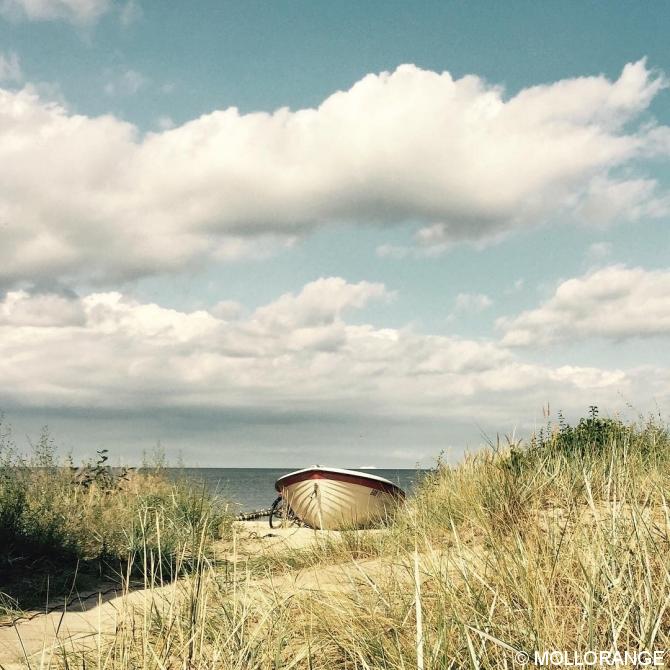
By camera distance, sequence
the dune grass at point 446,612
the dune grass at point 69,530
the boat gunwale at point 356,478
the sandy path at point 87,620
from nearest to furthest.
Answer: the dune grass at point 446,612, the sandy path at point 87,620, the dune grass at point 69,530, the boat gunwale at point 356,478

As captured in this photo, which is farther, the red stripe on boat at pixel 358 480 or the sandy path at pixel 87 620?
the red stripe on boat at pixel 358 480

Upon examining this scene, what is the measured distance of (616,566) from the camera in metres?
3.42

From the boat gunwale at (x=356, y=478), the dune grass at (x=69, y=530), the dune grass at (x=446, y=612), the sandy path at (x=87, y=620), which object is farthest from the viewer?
the boat gunwale at (x=356, y=478)

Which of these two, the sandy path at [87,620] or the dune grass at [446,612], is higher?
the dune grass at [446,612]

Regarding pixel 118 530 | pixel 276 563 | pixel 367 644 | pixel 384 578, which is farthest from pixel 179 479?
pixel 367 644

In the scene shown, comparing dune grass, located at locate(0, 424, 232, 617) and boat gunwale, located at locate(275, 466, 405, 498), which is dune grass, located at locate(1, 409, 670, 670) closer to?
dune grass, located at locate(0, 424, 232, 617)

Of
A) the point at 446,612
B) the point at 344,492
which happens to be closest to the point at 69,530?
the point at 344,492

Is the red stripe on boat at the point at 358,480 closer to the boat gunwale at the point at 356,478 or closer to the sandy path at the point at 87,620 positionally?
the boat gunwale at the point at 356,478

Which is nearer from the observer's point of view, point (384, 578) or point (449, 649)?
point (449, 649)

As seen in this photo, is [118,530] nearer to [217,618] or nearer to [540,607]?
[217,618]

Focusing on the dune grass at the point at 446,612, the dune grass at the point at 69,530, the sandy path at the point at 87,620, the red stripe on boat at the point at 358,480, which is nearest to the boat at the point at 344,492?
the red stripe on boat at the point at 358,480

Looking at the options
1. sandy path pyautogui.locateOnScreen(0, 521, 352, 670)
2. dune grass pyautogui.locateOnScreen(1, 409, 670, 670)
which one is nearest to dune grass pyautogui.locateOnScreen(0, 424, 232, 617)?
sandy path pyautogui.locateOnScreen(0, 521, 352, 670)

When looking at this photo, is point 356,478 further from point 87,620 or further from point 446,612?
point 446,612

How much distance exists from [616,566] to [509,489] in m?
2.99
